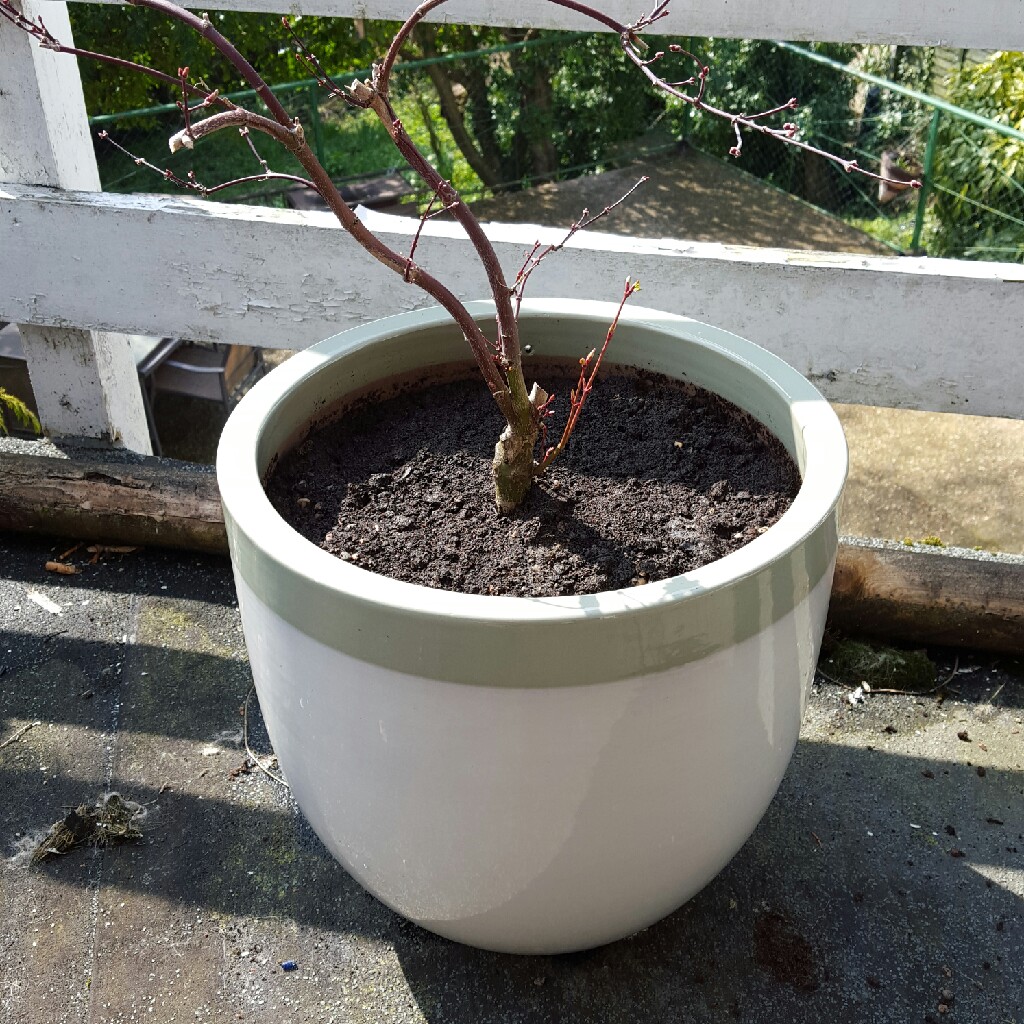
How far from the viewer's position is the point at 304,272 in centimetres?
243

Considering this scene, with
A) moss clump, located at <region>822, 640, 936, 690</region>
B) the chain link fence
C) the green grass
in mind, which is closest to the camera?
moss clump, located at <region>822, 640, 936, 690</region>

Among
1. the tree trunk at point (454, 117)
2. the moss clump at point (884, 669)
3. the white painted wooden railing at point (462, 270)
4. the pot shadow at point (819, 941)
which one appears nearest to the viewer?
the pot shadow at point (819, 941)

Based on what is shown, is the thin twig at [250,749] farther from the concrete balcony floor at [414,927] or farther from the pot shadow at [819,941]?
the pot shadow at [819,941]

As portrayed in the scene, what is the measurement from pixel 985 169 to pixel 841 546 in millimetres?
4723

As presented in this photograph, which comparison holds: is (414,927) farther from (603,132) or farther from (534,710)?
(603,132)

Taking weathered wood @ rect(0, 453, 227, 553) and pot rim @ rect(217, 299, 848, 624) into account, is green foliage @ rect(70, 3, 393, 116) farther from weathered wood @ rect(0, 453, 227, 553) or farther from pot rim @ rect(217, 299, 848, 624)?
pot rim @ rect(217, 299, 848, 624)

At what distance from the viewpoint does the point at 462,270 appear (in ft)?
7.69

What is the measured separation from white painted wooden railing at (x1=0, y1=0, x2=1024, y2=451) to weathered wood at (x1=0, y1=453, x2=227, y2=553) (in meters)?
0.34

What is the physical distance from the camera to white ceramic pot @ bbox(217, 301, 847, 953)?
1.22m

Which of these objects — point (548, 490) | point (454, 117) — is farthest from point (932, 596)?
point (454, 117)

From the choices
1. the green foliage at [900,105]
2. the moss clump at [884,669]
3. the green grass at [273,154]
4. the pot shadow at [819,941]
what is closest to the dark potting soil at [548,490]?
the pot shadow at [819,941]

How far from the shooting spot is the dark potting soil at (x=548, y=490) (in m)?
1.46

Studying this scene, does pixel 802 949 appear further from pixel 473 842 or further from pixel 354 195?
pixel 354 195

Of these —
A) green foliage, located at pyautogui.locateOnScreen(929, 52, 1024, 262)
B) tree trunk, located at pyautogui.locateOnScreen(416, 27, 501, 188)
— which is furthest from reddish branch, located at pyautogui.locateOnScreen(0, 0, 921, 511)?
tree trunk, located at pyautogui.locateOnScreen(416, 27, 501, 188)
